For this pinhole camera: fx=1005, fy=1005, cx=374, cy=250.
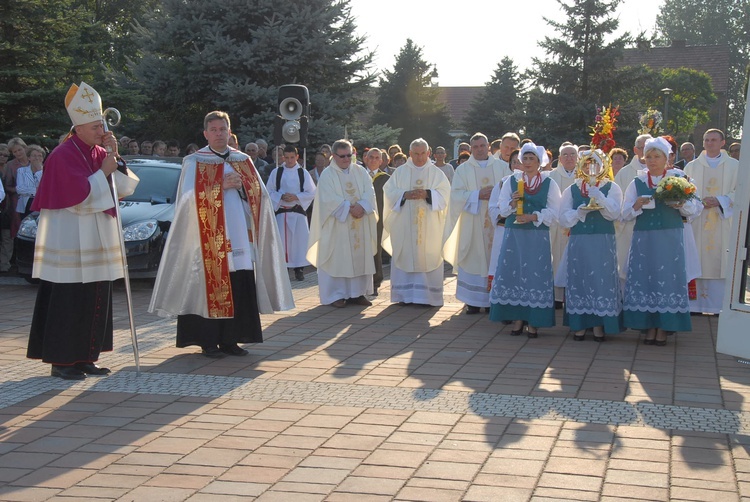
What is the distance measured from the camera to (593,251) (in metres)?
9.48

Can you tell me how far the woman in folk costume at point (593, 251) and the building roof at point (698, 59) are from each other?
67004mm

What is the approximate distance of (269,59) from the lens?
23.0 m

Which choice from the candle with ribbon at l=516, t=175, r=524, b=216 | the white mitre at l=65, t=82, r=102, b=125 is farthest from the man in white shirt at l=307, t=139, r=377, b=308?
the white mitre at l=65, t=82, r=102, b=125

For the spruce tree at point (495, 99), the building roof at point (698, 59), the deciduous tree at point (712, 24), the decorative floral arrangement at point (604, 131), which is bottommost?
the decorative floral arrangement at point (604, 131)

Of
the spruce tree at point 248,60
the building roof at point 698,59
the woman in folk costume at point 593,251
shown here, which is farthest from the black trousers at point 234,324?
the building roof at point 698,59

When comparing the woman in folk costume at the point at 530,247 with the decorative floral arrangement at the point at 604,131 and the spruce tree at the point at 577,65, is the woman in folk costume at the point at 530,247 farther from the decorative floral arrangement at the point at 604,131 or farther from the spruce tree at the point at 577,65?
the spruce tree at the point at 577,65

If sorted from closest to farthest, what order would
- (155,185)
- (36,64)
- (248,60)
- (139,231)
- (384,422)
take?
(384,422) < (139,231) < (155,185) < (36,64) < (248,60)

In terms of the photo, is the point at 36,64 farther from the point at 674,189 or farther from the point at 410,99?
the point at 410,99

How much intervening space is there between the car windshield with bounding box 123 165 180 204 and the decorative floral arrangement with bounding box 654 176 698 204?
7135 mm

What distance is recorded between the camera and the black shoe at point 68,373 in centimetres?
766

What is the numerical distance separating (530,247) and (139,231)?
559 centimetres

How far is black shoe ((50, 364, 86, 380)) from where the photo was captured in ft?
25.1

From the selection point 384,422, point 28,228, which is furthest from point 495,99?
point 384,422

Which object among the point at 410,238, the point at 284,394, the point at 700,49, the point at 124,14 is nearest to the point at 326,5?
the point at 410,238
